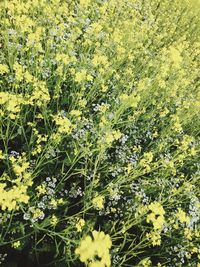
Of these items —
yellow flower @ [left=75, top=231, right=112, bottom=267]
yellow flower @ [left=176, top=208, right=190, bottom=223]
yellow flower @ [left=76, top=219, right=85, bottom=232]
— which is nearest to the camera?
yellow flower @ [left=75, top=231, right=112, bottom=267]

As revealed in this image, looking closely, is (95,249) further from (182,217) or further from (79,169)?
(182,217)

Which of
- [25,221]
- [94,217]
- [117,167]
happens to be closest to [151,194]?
[117,167]

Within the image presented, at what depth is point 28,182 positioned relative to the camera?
1.84 m

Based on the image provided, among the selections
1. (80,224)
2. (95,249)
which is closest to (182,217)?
(80,224)

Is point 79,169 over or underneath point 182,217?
over

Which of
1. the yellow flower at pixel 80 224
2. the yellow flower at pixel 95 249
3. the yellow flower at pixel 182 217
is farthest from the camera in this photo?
the yellow flower at pixel 182 217

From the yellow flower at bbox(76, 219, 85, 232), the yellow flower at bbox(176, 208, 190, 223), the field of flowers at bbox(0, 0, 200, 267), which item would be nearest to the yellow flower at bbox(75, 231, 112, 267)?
the field of flowers at bbox(0, 0, 200, 267)

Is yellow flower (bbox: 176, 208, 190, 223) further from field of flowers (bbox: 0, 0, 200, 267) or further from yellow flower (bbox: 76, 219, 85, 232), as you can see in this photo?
yellow flower (bbox: 76, 219, 85, 232)

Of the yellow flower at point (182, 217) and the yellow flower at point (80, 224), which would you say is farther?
the yellow flower at point (182, 217)

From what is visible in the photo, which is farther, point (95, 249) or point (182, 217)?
point (182, 217)

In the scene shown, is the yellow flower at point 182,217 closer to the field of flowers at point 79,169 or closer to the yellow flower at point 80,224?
the field of flowers at point 79,169

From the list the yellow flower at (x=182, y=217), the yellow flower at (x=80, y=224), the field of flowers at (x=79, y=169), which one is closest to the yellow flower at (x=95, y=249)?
the field of flowers at (x=79, y=169)

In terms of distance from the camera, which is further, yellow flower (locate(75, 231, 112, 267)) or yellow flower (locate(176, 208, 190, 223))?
yellow flower (locate(176, 208, 190, 223))

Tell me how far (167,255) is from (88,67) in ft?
5.43
